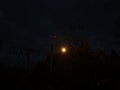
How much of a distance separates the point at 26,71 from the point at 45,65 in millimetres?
2768

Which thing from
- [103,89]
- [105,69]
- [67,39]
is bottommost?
[103,89]

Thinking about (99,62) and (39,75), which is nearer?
(39,75)

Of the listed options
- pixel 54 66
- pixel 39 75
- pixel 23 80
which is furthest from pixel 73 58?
pixel 23 80

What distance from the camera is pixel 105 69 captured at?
112 feet

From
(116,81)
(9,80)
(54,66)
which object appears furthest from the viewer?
(54,66)

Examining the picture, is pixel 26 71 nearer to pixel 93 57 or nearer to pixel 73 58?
pixel 73 58

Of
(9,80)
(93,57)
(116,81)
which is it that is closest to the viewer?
(9,80)

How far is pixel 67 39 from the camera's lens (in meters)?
36.1

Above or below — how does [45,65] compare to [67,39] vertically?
below

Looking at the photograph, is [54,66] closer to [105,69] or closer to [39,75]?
[39,75]

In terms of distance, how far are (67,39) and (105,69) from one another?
6.51 metres

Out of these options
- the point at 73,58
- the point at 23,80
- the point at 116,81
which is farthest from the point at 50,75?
the point at 116,81

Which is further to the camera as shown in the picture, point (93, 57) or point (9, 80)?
point (93, 57)

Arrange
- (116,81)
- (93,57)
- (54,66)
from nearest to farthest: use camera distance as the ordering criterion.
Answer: (116,81)
(54,66)
(93,57)
